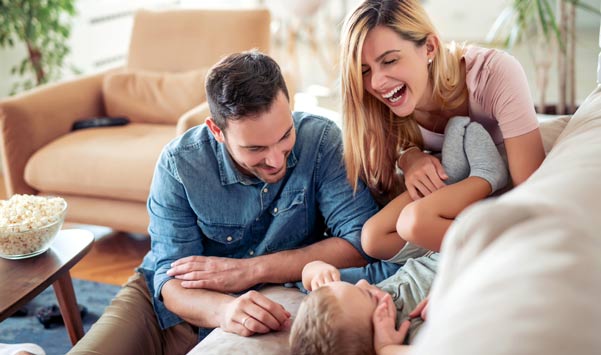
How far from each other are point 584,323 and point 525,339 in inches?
2.7

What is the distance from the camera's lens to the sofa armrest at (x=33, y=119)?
287 centimetres

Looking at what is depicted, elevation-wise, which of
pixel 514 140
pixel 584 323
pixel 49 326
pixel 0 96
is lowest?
pixel 49 326

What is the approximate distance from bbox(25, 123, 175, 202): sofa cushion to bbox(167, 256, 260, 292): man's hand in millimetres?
1133

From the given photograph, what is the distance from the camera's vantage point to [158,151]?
2.79m

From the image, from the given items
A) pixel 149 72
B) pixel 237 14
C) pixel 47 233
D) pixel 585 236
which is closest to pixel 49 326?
pixel 47 233

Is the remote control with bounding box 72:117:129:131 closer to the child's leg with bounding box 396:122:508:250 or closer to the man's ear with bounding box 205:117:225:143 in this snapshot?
the man's ear with bounding box 205:117:225:143

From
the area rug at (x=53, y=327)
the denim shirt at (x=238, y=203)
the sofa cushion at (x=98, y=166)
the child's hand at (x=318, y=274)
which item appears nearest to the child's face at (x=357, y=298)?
the child's hand at (x=318, y=274)

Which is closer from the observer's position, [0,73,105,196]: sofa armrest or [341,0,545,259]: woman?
[341,0,545,259]: woman

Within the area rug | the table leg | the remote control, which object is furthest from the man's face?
the remote control

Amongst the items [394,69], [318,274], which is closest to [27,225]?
[318,274]

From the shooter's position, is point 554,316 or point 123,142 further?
point 123,142

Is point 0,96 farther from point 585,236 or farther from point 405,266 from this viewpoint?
point 585,236

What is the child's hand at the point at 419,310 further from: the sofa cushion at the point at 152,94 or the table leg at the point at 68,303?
the sofa cushion at the point at 152,94

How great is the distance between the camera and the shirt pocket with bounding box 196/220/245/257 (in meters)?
1.72
